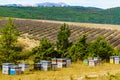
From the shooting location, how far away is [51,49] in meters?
38.3

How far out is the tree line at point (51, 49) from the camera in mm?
34969

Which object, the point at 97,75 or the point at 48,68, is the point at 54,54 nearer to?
the point at 48,68

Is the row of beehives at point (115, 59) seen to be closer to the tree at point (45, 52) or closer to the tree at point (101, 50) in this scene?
the tree at point (101, 50)

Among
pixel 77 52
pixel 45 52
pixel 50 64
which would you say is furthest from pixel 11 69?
pixel 77 52

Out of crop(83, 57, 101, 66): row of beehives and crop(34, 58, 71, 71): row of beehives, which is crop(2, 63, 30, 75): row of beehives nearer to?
crop(34, 58, 71, 71): row of beehives

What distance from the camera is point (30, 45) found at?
5159 cm

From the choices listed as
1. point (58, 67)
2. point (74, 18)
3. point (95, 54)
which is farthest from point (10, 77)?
point (74, 18)

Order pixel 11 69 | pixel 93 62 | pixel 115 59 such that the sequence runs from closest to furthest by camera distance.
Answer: pixel 11 69, pixel 93 62, pixel 115 59

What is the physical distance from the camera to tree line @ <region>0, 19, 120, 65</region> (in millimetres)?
34969

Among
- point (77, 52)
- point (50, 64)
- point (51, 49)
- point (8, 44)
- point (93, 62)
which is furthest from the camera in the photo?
point (77, 52)

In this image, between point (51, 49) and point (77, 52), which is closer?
point (51, 49)

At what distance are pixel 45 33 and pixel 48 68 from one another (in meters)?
27.5

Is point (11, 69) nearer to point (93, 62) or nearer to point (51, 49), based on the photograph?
point (51, 49)

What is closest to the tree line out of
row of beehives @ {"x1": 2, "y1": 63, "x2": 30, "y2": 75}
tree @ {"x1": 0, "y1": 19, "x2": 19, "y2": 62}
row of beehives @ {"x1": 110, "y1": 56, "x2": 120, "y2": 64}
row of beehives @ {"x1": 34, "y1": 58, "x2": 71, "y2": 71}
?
tree @ {"x1": 0, "y1": 19, "x2": 19, "y2": 62}
